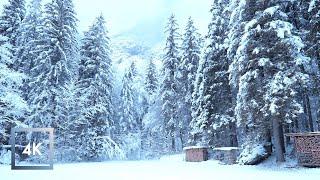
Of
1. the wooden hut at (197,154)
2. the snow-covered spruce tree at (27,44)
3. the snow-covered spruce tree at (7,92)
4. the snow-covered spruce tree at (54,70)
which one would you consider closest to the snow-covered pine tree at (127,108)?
the snow-covered spruce tree at (54,70)

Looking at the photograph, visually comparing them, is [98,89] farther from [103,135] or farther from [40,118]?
[40,118]

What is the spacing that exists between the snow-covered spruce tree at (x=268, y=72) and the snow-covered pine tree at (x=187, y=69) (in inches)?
697

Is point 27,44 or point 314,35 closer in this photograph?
point 314,35

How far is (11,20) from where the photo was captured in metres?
36.6

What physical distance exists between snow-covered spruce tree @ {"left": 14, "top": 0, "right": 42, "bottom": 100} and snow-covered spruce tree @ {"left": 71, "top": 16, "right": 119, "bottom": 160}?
4.88 meters

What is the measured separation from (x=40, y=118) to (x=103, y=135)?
23.9 feet

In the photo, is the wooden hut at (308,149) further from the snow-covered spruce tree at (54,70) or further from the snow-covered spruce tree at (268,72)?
the snow-covered spruce tree at (54,70)

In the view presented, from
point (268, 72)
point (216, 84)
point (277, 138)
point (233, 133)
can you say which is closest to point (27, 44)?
point (216, 84)

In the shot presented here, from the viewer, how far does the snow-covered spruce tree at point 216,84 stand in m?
29.8

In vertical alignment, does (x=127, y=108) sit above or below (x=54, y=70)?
below

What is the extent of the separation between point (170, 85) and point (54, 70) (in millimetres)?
15122

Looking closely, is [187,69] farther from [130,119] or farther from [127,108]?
[130,119]

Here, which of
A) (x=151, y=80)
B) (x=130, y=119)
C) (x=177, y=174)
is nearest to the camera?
(x=177, y=174)

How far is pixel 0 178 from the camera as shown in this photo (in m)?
14.0
